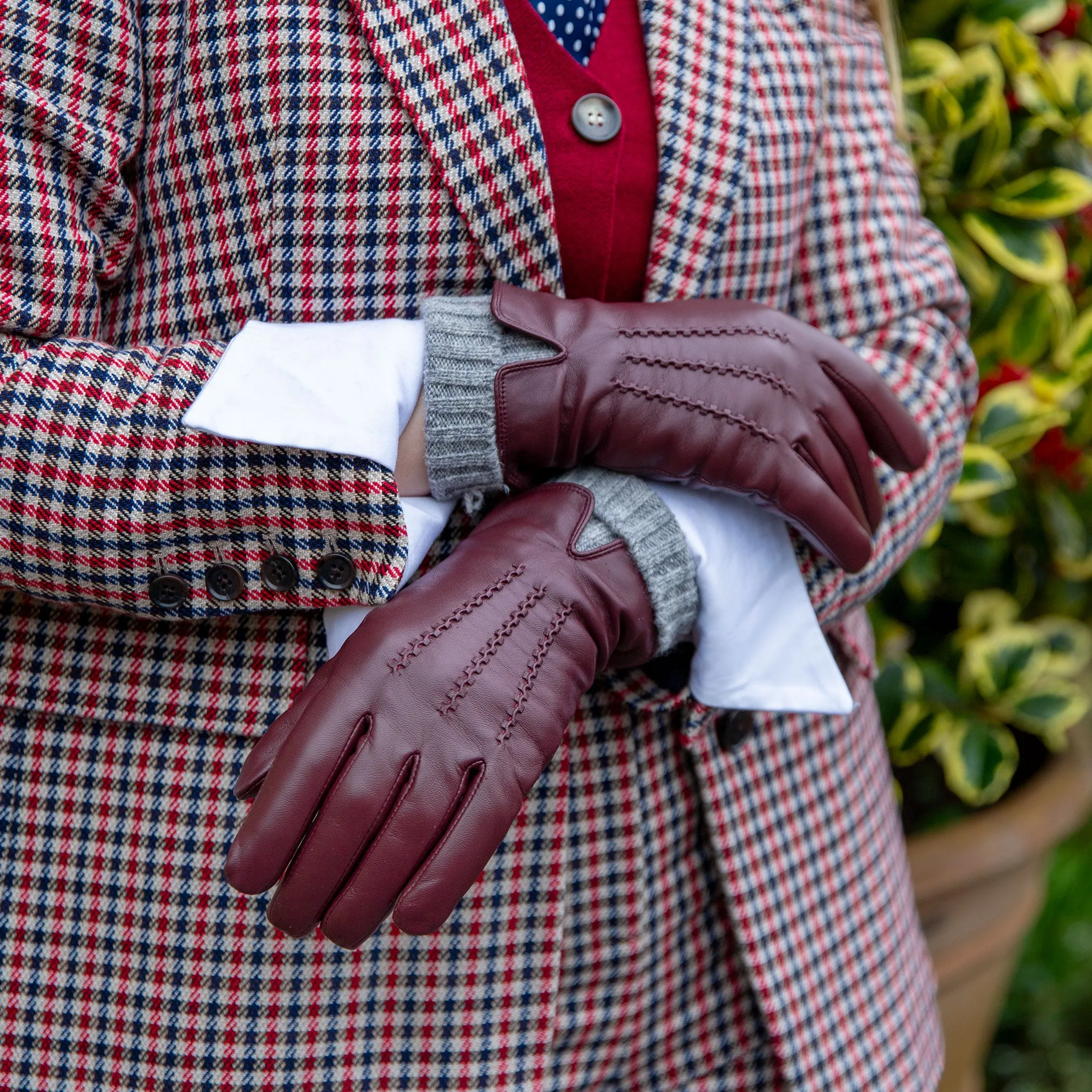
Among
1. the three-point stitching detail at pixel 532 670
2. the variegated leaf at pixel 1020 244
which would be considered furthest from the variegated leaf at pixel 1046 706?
the three-point stitching detail at pixel 532 670

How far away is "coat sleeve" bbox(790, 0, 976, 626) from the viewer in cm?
87

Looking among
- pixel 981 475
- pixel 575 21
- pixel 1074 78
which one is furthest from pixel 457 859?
pixel 1074 78

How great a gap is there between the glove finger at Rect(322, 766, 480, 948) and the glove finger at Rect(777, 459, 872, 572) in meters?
0.31

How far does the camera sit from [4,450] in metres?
0.67

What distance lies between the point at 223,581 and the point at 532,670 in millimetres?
223

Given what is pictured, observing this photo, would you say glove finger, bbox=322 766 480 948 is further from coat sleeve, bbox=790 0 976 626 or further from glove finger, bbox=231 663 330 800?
coat sleeve, bbox=790 0 976 626

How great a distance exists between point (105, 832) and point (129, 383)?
0.32 metres

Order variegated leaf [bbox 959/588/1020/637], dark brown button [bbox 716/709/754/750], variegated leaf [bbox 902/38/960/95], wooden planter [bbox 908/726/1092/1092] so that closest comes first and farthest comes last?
dark brown button [bbox 716/709/754/750], variegated leaf [bbox 902/38/960/95], wooden planter [bbox 908/726/1092/1092], variegated leaf [bbox 959/588/1020/637]

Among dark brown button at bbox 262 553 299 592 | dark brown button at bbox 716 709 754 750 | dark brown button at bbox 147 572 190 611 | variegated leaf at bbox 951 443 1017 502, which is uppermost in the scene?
dark brown button at bbox 262 553 299 592

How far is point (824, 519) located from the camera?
30.0 inches

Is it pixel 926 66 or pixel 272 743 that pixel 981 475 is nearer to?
pixel 926 66

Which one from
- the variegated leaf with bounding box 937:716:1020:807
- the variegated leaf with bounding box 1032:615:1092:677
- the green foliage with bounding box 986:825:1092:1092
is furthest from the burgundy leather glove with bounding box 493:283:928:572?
the green foliage with bounding box 986:825:1092:1092

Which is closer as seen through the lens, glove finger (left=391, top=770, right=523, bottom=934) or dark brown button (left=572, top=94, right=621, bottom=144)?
glove finger (left=391, top=770, right=523, bottom=934)

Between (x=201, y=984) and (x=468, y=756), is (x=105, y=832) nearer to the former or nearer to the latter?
(x=201, y=984)
